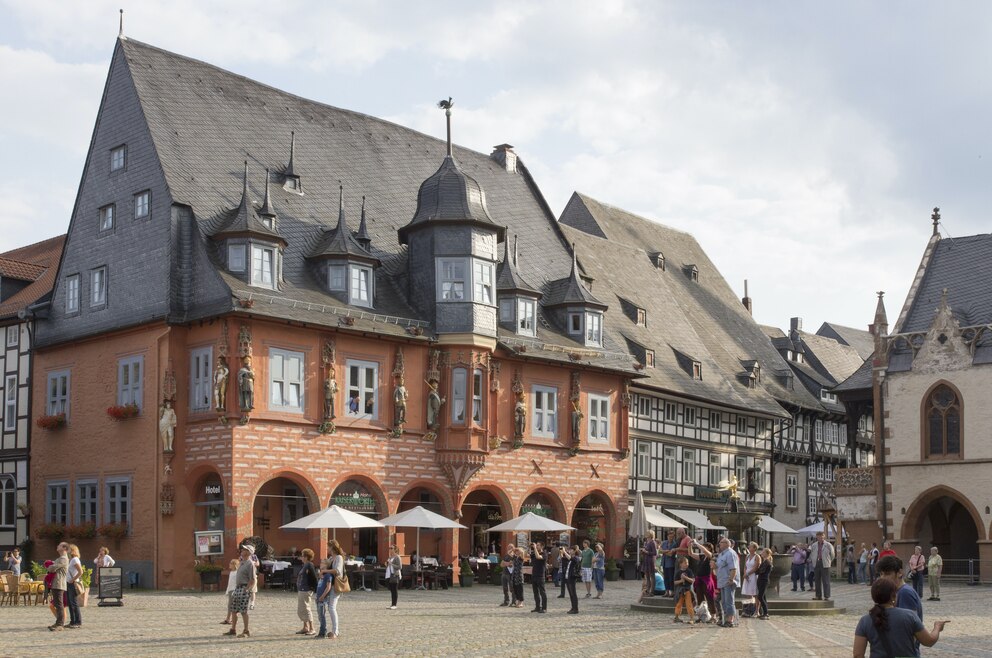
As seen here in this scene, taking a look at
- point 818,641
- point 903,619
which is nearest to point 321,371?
point 818,641

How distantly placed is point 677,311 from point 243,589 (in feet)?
128

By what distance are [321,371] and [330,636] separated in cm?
1719

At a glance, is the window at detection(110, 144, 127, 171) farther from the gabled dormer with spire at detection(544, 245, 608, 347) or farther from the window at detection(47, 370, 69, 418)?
the gabled dormer with spire at detection(544, 245, 608, 347)

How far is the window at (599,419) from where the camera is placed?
4622cm

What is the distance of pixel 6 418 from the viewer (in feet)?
140

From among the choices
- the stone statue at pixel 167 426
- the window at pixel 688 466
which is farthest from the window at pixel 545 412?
the stone statue at pixel 167 426

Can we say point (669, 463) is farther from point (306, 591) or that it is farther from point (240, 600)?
point (240, 600)

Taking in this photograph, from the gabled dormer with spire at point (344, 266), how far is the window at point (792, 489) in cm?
2699

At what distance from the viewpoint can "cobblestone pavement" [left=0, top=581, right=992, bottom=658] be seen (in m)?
19.7

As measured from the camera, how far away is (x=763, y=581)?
2759cm

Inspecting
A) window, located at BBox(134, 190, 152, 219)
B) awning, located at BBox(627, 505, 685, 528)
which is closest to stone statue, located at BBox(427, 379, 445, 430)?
awning, located at BBox(627, 505, 685, 528)

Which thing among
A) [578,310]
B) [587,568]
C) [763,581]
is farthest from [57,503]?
[763,581]

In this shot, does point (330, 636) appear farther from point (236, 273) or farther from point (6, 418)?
point (6, 418)

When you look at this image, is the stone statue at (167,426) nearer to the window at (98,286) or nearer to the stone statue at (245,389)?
the stone statue at (245,389)
